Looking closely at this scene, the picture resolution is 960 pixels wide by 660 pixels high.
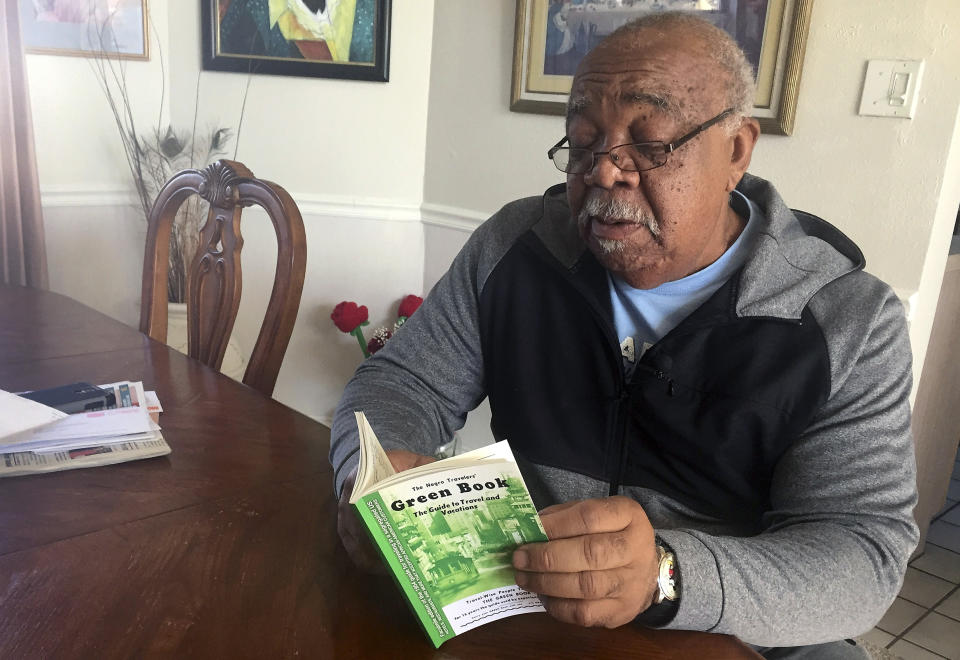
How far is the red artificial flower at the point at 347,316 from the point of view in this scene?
2617 millimetres

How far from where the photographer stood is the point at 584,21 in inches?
88.0

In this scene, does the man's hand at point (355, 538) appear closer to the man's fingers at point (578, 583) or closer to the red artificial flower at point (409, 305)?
the man's fingers at point (578, 583)

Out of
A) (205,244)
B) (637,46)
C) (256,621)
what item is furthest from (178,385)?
(637,46)

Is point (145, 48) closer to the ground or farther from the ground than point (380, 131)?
farther from the ground

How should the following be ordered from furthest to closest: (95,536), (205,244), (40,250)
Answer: (40,250), (205,244), (95,536)

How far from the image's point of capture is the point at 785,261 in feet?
3.47

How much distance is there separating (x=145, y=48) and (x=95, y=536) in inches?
91.0

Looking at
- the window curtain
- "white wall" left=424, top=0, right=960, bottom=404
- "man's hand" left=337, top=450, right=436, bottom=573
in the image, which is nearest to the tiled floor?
"white wall" left=424, top=0, right=960, bottom=404

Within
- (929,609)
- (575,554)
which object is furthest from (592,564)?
(929,609)

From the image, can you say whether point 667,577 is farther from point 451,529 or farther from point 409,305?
point 409,305

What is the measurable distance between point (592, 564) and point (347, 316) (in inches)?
78.3

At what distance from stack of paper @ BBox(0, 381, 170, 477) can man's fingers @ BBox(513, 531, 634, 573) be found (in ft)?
1.84

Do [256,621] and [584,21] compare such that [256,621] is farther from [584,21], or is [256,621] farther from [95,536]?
[584,21]

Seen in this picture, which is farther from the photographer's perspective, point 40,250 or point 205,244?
point 40,250
